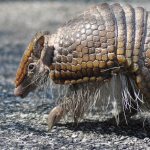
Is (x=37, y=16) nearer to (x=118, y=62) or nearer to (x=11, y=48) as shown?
(x=11, y=48)

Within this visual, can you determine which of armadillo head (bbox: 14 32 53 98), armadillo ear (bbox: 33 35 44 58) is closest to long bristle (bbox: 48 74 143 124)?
armadillo head (bbox: 14 32 53 98)

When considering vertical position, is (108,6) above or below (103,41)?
above

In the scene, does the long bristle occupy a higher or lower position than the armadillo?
lower

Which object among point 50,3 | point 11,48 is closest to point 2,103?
point 11,48

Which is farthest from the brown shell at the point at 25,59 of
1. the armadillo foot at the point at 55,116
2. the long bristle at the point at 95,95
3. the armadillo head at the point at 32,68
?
the armadillo foot at the point at 55,116

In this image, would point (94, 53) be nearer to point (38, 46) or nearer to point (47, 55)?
point (47, 55)

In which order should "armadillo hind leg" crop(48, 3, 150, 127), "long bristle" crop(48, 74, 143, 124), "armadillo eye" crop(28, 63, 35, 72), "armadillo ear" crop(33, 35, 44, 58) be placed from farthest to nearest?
"armadillo eye" crop(28, 63, 35, 72)
"armadillo ear" crop(33, 35, 44, 58)
"long bristle" crop(48, 74, 143, 124)
"armadillo hind leg" crop(48, 3, 150, 127)

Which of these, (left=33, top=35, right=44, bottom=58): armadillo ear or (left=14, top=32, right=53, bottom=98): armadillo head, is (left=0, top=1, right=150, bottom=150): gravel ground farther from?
(left=33, top=35, right=44, bottom=58): armadillo ear
